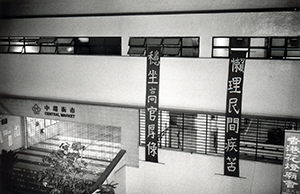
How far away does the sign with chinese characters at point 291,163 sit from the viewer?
770 cm

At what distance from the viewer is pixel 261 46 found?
9.20 m

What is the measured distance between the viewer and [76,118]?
1140 cm

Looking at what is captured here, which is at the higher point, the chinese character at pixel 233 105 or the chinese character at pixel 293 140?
the chinese character at pixel 233 105

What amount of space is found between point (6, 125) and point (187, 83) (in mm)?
8466

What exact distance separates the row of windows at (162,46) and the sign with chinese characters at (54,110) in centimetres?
229

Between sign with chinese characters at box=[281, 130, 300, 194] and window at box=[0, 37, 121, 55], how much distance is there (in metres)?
6.60

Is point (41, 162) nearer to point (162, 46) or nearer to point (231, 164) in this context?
point (162, 46)

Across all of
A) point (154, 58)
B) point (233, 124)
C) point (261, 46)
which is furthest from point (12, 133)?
point (261, 46)

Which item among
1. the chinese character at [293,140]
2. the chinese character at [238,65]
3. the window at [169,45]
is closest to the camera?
the chinese character at [293,140]

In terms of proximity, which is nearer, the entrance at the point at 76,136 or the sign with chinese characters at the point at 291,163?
the sign with chinese characters at the point at 291,163

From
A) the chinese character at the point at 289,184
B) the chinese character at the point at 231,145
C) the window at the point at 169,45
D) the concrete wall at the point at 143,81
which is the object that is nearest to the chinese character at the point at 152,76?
the concrete wall at the point at 143,81

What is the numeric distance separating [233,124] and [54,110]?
725 centimetres

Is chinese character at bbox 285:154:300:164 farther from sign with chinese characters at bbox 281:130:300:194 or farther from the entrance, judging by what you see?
the entrance

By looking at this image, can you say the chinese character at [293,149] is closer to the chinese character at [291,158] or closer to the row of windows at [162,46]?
the chinese character at [291,158]
